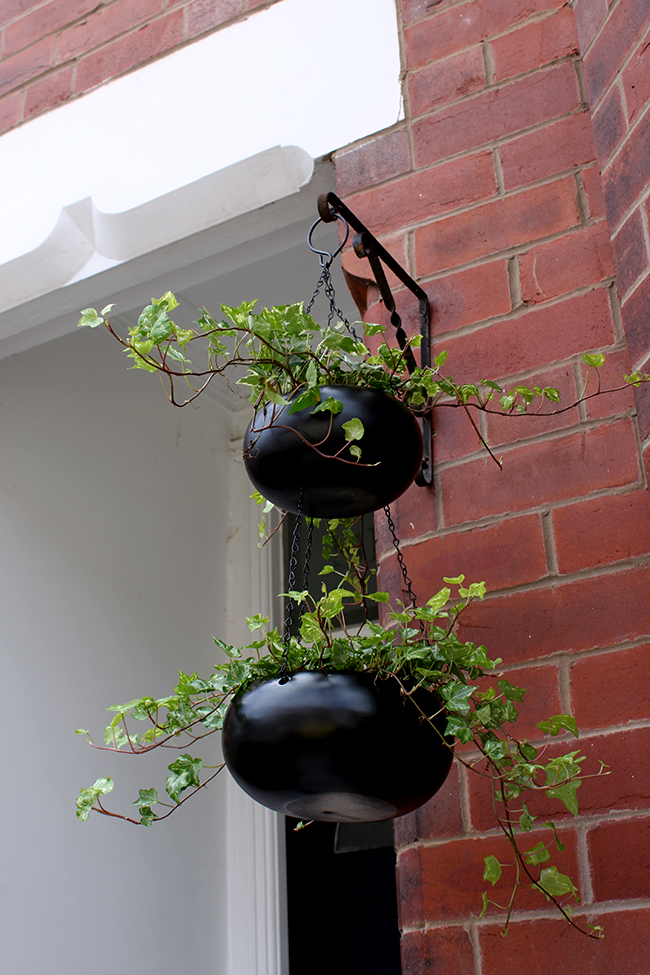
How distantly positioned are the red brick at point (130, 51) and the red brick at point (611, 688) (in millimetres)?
1567

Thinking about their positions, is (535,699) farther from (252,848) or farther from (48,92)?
(48,92)

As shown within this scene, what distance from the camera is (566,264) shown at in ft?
4.64

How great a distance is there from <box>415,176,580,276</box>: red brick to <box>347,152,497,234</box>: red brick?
3cm

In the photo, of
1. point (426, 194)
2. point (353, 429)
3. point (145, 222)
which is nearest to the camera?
point (353, 429)

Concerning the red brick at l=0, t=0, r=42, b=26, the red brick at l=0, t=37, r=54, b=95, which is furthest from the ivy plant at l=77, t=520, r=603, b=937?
the red brick at l=0, t=0, r=42, b=26

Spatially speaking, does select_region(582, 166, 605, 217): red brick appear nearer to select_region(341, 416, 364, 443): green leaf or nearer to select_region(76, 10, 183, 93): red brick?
select_region(341, 416, 364, 443): green leaf

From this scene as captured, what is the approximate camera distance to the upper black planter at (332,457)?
3.49 feet

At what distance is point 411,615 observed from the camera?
1054mm

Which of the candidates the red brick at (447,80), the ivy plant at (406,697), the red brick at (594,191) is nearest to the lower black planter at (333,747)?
the ivy plant at (406,697)

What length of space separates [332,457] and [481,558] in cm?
39

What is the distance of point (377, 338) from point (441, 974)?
0.98 m

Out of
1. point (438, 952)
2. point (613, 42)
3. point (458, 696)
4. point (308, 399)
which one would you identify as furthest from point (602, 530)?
point (613, 42)

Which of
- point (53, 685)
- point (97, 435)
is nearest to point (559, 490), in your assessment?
point (53, 685)

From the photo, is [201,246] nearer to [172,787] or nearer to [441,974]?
[172,787]
